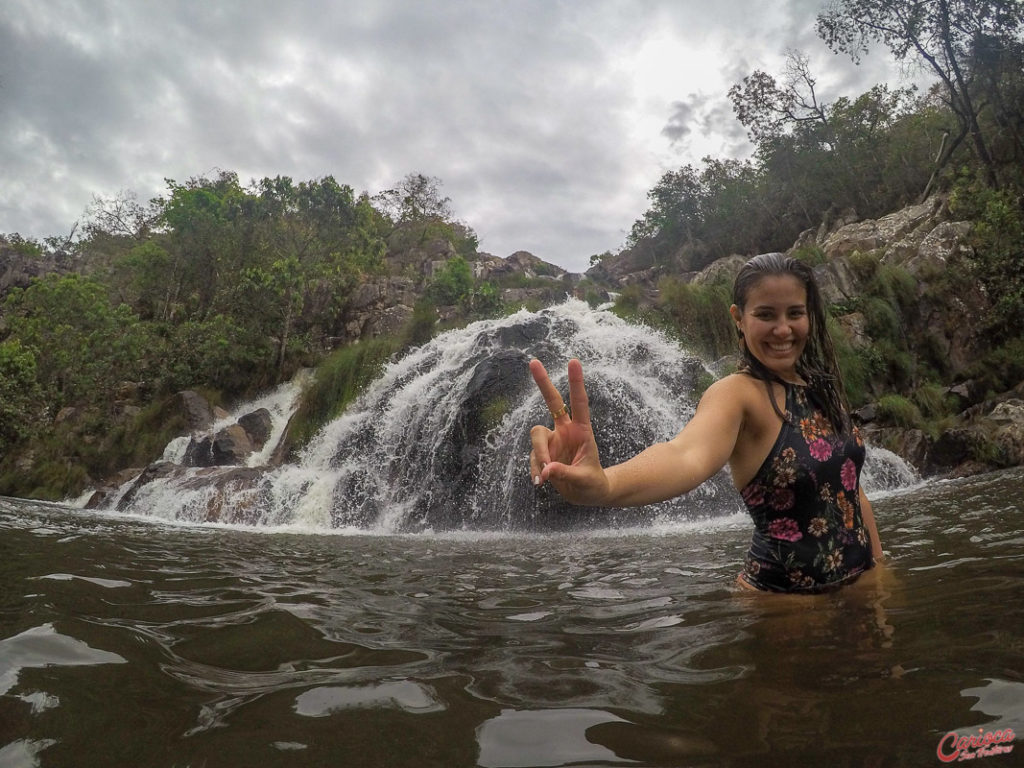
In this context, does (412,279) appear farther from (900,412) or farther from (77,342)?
(900,412)

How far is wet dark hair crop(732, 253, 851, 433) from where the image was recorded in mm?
2320

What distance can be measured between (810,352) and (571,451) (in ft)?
4.32

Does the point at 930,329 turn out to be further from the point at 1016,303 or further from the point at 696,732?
the point at 696,732

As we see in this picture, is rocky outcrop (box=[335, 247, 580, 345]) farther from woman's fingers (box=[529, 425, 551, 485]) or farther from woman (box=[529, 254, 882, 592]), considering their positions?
woman's fingers (box=[529, 425, 551, 485])

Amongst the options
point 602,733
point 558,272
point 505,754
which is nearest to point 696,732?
point 602,733

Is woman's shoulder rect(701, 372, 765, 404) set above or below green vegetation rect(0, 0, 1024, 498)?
below

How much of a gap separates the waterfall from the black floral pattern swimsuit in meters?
5.61

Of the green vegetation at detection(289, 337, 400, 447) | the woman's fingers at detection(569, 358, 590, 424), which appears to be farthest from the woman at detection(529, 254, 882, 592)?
the green vegetation at detection(289, 337, 400, 447)

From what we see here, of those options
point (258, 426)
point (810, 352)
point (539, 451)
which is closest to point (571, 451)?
point (539, 451)

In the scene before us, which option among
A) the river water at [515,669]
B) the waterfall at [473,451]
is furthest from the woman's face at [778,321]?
the waterfall at [473,451]

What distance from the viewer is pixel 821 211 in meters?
34.0

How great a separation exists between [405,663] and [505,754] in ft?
2.33

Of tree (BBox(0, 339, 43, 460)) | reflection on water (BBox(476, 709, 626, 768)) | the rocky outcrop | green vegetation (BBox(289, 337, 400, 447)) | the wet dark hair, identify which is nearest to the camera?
reflection on water (BBox(476, 709, 626, 768))

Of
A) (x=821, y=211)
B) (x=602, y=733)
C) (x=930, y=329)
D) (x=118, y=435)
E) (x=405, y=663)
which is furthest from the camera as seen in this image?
(x=821, y=211)
